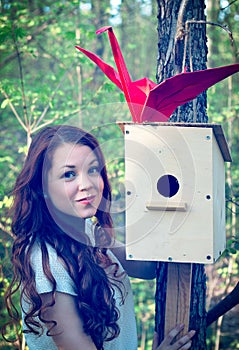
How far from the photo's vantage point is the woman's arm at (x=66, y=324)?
1.98m

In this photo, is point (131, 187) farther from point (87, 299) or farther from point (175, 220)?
point (87, 299)

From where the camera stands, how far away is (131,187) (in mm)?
2119

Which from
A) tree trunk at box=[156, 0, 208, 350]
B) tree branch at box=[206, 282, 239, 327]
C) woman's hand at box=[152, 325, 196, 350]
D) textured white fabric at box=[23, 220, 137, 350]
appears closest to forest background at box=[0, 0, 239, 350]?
tree trunk at box=[156, 0, 208, 350]

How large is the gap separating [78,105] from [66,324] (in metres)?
2.78

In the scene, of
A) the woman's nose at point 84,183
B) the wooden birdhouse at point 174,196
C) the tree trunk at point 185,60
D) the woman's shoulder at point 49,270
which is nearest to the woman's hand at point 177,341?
the tree trunk at point 185,60

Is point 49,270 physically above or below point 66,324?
above

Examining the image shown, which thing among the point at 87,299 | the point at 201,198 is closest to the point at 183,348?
the point at 87,299

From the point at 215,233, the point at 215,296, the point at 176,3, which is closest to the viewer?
the point at 215,233

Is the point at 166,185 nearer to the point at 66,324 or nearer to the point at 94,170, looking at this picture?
the point at 94,170

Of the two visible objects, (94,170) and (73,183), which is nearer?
(73,183)

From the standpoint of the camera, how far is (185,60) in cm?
247

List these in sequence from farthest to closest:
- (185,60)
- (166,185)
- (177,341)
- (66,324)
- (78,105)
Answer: (78,105) → (185,60) → (166,185) → (177,341) → (66,324)

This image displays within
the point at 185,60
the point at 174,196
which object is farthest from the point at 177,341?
the point at 185,60

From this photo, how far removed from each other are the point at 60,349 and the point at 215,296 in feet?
10.5
